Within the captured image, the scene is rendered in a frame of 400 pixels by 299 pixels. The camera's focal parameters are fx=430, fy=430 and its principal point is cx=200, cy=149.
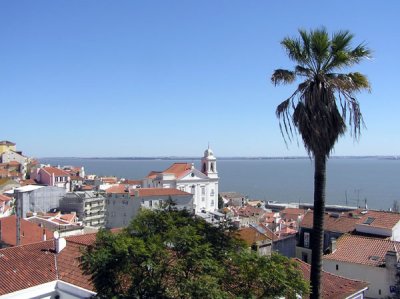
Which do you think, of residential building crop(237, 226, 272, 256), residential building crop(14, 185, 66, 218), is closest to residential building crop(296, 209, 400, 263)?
residential building crop(237, 226, 272, 256)

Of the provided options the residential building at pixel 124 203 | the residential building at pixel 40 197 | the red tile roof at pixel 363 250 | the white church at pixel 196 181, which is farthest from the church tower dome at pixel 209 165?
the red tile roof at pixel 363 250

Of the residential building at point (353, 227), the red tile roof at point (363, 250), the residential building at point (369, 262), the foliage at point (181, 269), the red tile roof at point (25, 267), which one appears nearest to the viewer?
the foliage at point (181, 269)

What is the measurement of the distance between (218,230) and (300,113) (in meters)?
3.59

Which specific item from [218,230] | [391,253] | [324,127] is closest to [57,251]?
[218,230]

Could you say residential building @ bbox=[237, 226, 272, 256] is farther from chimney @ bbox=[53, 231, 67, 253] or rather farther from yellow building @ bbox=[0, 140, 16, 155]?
yellow building @ bbox=[0, 140, 16, 155]

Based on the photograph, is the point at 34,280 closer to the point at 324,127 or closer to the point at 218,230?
the point at 218,230

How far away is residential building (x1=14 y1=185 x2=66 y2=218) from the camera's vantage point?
60.6 meters

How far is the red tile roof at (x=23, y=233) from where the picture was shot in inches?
1110

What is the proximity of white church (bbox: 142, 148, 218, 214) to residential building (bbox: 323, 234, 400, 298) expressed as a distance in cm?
5641

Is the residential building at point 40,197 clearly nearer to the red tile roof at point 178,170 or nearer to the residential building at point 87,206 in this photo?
the residential building at point 87,206

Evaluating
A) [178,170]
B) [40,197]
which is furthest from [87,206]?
[178,170]

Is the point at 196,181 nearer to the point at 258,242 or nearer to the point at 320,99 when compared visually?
the point at 258,242

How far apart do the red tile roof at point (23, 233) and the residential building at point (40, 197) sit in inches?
1171

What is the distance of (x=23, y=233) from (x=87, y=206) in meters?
33.7
